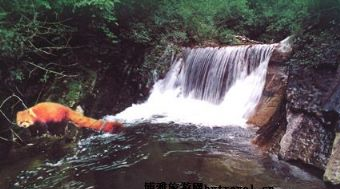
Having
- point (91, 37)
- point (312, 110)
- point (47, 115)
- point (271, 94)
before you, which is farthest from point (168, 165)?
point (91, 37)

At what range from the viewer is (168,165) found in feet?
19.4

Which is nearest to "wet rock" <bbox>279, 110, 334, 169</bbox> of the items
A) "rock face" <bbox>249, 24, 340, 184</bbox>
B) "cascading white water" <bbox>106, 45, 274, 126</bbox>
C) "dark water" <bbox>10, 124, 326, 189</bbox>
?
"rock face" <bbox>249, 24, 340, 184</bbox>

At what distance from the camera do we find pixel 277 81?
28.4 feet

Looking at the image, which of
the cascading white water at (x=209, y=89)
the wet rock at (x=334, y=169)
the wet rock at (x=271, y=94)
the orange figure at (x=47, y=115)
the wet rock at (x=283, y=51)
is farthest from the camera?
the cascading white water at (x=209, y=89)

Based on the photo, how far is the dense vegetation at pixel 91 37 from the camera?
7652 mm

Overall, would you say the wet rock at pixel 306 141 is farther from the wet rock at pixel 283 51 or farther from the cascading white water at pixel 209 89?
the wet rock at pixel 283 51

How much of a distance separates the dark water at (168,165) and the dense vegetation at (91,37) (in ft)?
6.74

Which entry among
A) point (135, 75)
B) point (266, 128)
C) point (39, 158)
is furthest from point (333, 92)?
point (135, 75)

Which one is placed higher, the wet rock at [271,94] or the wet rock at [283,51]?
the wet rock at [283,51]

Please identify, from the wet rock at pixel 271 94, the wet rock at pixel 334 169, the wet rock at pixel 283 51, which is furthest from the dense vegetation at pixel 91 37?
the wet rock at pixel 334 169

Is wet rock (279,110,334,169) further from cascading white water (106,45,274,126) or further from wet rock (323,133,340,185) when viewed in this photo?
cascading white water (106,45,274,126)

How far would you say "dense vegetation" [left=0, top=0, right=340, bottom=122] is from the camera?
7652mm

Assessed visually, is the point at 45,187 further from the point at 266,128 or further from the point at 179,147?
the point at 266,128

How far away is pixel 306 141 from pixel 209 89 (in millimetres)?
5390
